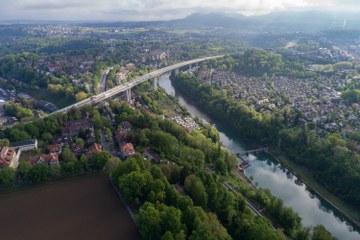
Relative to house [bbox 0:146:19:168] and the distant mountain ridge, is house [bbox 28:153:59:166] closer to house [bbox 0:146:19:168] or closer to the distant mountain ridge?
house [bbox 0:146:19:168]

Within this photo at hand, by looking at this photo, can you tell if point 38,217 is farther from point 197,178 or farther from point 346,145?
point 346,145

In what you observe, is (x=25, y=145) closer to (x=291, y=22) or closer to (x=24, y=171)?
(x=24, y=171)

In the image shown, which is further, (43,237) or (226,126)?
(226,126)

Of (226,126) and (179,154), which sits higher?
(179,154)

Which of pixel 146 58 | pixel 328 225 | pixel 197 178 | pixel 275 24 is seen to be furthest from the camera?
pixel 275 24

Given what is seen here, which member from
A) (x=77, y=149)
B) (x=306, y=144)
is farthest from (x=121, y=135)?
(x=306, y=144)

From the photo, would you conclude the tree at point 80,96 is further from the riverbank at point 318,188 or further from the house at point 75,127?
the riverbank at point 318,188

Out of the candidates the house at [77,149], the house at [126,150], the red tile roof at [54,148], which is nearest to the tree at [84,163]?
the house at [77,149]

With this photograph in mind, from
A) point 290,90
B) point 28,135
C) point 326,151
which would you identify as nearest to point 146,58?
point 290,90
